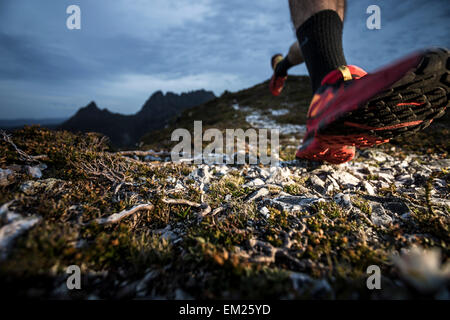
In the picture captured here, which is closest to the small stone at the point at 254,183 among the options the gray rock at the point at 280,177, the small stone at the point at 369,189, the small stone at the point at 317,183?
the gray rock at the point at 280,177

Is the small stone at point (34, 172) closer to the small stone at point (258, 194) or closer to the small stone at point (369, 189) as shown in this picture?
the small stone at point (258, 194)

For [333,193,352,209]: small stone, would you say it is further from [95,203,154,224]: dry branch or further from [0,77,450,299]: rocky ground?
[95,203,154,224]: dry branch

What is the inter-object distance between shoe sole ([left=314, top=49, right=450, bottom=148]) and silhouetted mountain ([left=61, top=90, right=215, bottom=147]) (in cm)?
7158

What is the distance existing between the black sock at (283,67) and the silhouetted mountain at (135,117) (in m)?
68.1

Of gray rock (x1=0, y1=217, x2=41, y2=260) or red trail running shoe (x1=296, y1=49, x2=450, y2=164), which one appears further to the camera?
red trail running shoe (x1=296, y1=49, x2=450, y2=164)

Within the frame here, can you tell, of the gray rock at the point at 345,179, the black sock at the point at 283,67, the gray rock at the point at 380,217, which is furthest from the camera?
the black sock at the point at 283,67

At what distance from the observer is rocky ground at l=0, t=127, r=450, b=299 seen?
1282mm

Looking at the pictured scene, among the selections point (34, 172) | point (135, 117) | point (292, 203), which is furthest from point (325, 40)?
point (135, 117)

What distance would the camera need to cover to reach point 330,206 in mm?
2381

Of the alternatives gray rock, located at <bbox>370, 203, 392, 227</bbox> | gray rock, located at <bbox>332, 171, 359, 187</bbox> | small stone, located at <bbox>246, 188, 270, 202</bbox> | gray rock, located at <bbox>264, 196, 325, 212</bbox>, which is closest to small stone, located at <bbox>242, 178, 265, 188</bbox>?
small stone, located at <bbox>246, 188, 270, 202</bbox>

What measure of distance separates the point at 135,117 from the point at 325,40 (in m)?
116

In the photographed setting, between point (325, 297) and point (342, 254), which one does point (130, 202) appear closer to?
point (325, 297)

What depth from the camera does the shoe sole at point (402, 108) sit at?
1.60 metres
